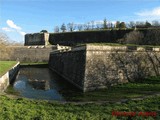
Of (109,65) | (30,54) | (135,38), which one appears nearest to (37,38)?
(30,54)

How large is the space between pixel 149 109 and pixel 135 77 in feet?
33.9

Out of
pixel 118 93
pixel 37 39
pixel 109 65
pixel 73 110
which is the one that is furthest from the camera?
pixel 37 39

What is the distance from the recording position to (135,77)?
21969 mm

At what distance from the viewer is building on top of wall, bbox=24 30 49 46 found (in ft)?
207

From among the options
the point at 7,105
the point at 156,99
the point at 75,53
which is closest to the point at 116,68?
the point at 75,53

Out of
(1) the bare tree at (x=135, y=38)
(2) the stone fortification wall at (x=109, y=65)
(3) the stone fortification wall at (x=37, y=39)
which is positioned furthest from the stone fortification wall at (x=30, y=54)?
(2) the stone fortification wall at (x=109, y=65)

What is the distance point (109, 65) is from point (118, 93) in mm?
3990

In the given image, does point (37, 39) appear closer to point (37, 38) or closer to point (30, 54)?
point (37, 38)

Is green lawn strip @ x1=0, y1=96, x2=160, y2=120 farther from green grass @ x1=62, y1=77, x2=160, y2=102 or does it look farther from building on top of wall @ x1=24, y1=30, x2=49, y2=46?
building on top of wall @ x1=24, y1=30, x2=49, y2=46

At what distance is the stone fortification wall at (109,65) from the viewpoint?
19.5 meters

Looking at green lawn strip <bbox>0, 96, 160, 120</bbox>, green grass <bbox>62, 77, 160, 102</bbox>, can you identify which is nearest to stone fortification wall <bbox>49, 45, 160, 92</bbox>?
green grass <bbox>62, 77, 160, 102</bbox>

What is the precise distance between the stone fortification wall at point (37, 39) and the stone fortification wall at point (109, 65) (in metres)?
39.2

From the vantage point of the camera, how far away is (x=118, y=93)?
17094 millimetres

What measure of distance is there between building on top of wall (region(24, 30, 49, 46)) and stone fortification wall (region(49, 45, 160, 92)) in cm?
3923
